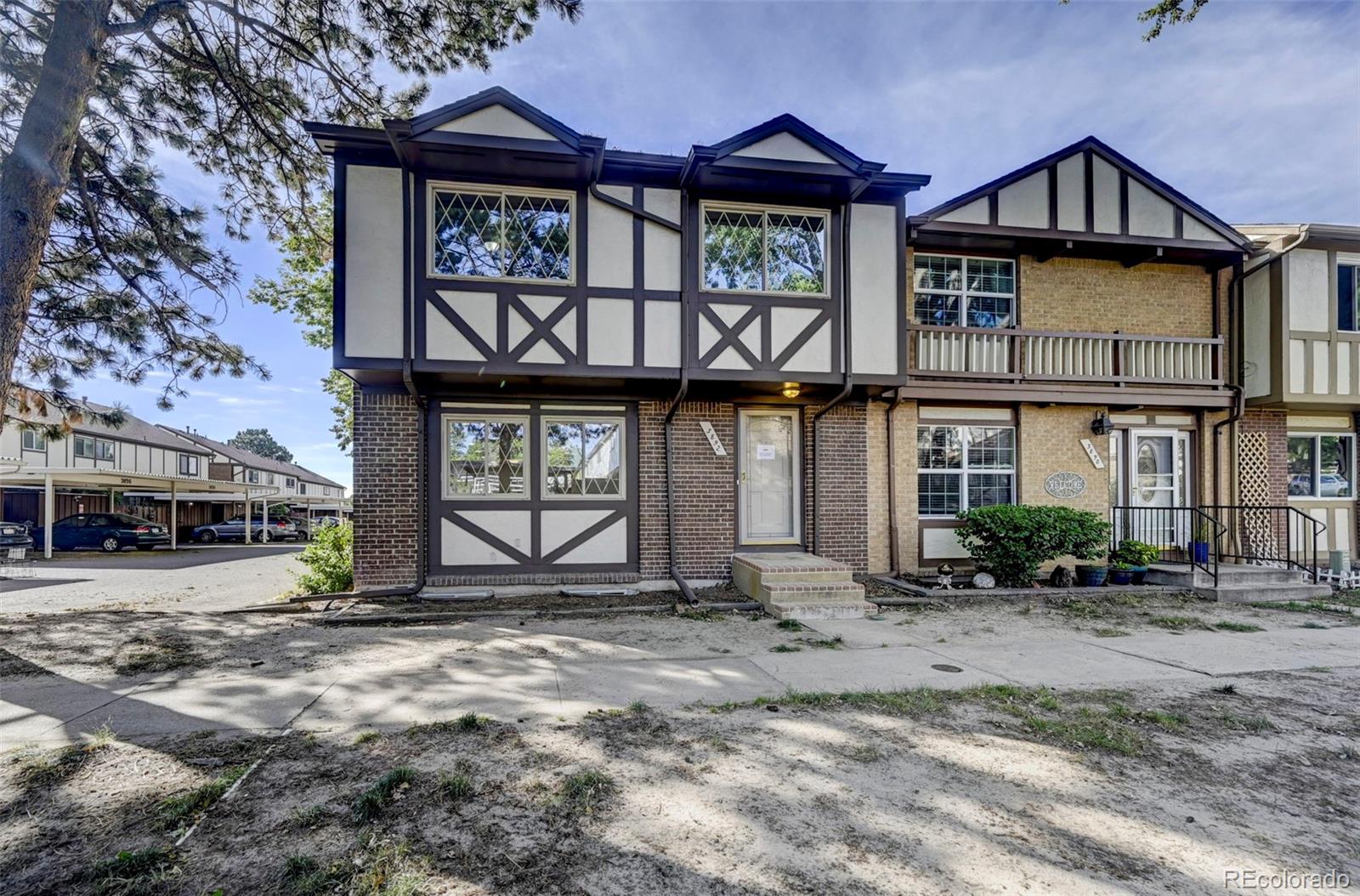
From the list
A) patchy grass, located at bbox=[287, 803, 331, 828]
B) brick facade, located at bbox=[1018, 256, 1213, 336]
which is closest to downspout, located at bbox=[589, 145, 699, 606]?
patchy grass, located at bbox=[287, 803, 331, 828]

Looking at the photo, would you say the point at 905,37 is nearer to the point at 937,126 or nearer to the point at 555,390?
the point at 937,126

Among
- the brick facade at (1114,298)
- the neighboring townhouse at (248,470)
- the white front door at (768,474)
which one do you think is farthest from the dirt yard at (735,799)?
the neighboring townhouse at (248,470)

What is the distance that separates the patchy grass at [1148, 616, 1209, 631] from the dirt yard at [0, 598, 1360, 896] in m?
2.35

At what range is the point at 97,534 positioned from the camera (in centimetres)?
2123

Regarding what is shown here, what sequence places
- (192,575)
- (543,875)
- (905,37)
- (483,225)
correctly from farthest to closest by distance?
(192,575)
(905,37)
(483,225)
(543,875)

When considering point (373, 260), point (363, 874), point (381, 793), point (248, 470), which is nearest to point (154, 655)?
point (381, 793)

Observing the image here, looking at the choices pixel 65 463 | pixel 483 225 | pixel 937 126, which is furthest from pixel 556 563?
pixel 65 463

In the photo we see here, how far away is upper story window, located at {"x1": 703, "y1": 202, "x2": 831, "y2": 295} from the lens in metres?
8.61

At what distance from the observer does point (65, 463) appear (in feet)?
87.4

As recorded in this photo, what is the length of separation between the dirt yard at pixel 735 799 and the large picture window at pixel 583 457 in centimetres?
499

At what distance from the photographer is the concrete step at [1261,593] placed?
865cm

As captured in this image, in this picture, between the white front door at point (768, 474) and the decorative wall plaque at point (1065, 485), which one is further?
the decorative wall plaque at point (1065, 485)

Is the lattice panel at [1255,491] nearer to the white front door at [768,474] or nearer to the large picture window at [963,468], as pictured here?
the large picture window at [963,468]

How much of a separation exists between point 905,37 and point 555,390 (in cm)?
780
